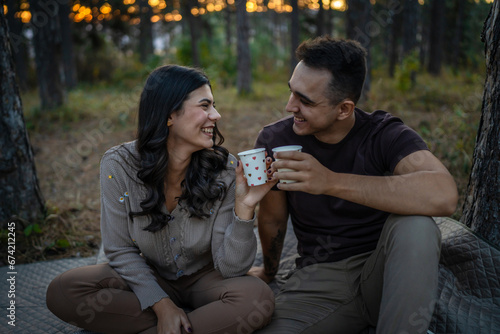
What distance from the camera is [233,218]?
81.6 inches

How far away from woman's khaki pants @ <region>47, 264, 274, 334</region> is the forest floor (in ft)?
5.12

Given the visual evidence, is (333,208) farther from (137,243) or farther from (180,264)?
(137,243)

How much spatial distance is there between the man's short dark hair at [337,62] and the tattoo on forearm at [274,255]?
2.92ft

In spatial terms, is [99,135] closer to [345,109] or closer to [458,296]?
[345,109]

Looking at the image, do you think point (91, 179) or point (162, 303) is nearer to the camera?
point (162, 303)

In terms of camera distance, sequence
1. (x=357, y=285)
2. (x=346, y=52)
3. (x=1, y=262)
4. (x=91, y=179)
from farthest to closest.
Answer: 1. (x=91, y=179)
2. (x=1, y=262)
3. (x=346, y=52)
4. (x=357, y=285)

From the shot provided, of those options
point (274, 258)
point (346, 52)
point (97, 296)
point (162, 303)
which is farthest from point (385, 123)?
point (97, 296)

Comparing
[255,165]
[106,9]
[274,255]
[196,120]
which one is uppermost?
[106,9]

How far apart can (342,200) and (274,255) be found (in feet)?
2.12

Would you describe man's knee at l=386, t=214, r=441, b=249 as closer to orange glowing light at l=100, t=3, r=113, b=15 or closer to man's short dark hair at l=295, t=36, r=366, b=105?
man's short dark hair at l=295, t=36, r=366, b=105

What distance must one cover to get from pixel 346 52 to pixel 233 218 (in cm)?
115

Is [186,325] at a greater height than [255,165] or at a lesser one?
lesser

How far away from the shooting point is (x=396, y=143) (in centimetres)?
205

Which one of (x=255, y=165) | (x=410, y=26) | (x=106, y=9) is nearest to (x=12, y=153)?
(x=255, y=165)
